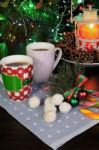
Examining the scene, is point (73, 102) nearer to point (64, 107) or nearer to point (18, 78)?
point (64, 107)

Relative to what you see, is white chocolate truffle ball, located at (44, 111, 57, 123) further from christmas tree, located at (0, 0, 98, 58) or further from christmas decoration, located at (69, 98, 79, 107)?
christmas tree, located at (0, 0, 98, 58)

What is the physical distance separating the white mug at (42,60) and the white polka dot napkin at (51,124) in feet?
0.33

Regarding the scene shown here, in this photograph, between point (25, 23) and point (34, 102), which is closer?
point (34, 102)

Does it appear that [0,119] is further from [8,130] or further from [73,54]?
[73,54]

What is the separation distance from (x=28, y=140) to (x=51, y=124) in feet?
0.22

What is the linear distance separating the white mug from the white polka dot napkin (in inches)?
3.9

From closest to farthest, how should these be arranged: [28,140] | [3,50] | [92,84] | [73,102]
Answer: [28,140] < [73,102] < [92,84] < [3,50]

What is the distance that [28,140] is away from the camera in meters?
0.60

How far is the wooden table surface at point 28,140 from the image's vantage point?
58 cm

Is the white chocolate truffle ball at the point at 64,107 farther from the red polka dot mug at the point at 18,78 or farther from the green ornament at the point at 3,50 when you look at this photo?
the green ornament at the point at 3,50

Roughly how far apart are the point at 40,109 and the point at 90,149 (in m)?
0.17

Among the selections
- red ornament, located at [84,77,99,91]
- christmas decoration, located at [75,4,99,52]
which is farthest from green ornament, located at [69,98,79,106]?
christmas decoration, located at [75,4,99,52]

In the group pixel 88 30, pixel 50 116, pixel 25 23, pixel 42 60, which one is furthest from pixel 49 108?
pixel 25 23

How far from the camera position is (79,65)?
32.2 inches
